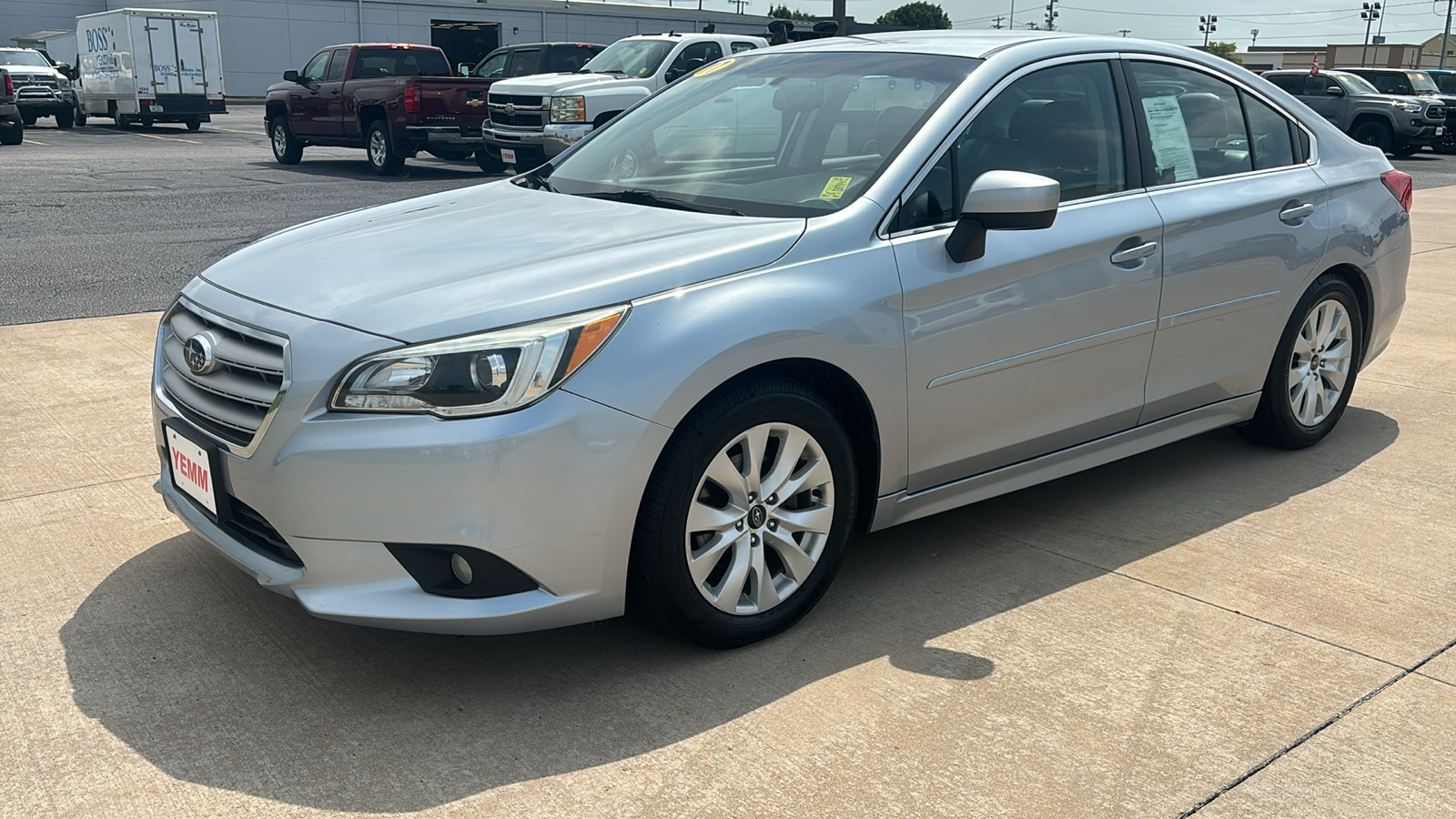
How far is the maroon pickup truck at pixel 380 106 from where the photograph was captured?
17328 millimetres

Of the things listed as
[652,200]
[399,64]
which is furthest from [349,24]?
[652,200]

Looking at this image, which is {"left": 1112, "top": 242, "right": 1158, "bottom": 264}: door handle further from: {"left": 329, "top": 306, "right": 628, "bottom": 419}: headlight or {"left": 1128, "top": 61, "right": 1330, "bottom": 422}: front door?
{"left": 329, "top": 306, "right": 628, "bottom": 419}: headlight

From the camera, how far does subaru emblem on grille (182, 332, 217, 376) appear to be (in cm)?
323

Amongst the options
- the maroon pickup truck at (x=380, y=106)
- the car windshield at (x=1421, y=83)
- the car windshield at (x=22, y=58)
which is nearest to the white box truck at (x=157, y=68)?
the car windshield at (x=22, y=58)

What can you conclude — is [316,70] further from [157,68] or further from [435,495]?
[435,495]

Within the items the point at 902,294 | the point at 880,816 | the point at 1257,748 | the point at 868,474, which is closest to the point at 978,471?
the point at 868,474

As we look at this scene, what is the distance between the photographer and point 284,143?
19500mm

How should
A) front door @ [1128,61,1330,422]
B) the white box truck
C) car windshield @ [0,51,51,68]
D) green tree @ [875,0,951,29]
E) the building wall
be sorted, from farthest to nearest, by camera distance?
green tree @ [875,0,951,29] → the building wall → car windshield @ [0,51,51,68] → the white box truck → front door @ [1128,61,1330,422]

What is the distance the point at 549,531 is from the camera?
294 cm

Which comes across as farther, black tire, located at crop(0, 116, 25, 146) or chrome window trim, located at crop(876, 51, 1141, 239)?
black tire, located at crop(0, 116, 25, 146)

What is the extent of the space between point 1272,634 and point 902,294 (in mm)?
1404

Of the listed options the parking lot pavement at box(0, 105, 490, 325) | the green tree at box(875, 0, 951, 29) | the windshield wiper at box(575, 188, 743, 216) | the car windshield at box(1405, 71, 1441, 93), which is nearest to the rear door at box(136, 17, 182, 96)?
the parking lot pavement at box(0, 105, 490, 325)

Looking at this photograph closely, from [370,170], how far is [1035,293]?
16.3 meters

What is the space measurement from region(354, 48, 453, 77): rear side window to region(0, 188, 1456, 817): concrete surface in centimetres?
1493
